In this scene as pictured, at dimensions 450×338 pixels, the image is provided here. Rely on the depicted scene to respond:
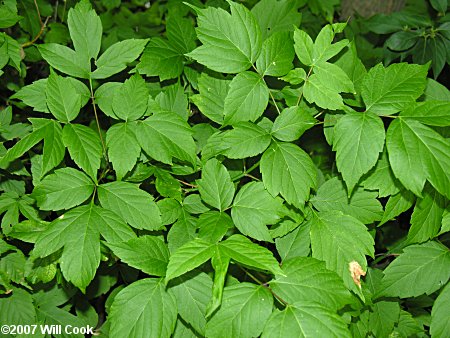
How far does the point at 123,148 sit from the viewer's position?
1.54 meters

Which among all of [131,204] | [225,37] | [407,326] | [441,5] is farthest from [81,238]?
[441,5]

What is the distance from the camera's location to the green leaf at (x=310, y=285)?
134 centimetres

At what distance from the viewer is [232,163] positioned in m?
1.79

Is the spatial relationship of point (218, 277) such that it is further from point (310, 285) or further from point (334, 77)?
point (334, 77)

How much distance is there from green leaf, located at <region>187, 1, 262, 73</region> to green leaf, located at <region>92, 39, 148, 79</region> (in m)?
0.29

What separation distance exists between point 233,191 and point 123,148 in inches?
14.6

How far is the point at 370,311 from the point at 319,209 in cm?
48

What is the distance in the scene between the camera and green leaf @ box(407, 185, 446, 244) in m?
1.56

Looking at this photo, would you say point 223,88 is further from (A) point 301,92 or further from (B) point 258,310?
(B) point 258,310

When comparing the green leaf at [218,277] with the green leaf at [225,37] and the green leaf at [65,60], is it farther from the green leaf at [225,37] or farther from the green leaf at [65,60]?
the green leaf at [65,60]

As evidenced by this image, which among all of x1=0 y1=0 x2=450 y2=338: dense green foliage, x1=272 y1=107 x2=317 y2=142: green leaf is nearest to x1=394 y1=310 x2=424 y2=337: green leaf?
x1=0 y1=0 x2=450 y2=338: dense green foliage

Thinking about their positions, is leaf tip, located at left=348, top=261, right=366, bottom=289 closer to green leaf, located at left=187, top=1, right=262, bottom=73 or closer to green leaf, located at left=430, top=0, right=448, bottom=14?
green leaf, located at left=187, top=1, right=262, bottom=73

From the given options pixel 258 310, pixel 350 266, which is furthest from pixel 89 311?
pixel 350 266

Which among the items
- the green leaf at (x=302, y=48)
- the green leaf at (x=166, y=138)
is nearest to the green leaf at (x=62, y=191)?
the green leaf at (x=166, y=138)
